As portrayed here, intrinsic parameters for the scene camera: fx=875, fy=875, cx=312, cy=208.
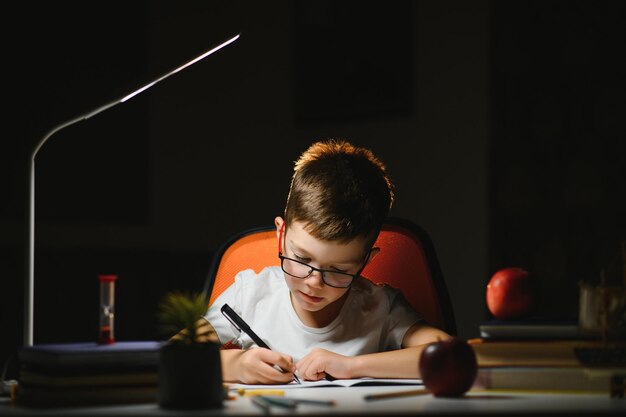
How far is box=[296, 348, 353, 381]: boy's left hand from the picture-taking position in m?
1.53

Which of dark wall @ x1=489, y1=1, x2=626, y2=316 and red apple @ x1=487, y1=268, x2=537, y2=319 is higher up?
dark wall @ x1=489, y1=1, x2=626, y2=316

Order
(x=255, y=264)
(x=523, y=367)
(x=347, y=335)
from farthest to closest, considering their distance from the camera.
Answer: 1. (x=255, y=264)
2. (x=347, y=335)
3. (x=523, y=367)

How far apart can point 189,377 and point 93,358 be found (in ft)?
0.47

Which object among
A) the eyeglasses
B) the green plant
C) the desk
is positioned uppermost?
the eyeglasses

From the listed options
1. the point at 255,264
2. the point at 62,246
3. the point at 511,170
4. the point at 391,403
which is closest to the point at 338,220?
the point at 255,264

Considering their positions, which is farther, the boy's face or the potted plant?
the boy's face

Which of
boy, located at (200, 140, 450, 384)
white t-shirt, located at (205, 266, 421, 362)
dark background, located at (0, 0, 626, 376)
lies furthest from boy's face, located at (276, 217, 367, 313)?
dark background, located at (0, 0, 626, 376)

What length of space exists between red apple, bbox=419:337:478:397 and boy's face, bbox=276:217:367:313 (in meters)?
0.47

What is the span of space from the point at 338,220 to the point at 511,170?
198 cm

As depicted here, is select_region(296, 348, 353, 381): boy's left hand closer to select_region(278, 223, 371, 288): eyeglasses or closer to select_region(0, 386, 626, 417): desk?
select_region(278, 223, 371, 288): eyeglasses

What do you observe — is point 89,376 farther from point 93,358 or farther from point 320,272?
point 320,272

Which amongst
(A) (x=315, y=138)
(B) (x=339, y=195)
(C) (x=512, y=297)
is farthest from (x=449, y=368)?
(A) (x=315, y=138)

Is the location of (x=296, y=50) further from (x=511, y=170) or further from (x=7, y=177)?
(x=7, y=177)

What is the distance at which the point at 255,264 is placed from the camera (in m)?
2.06
